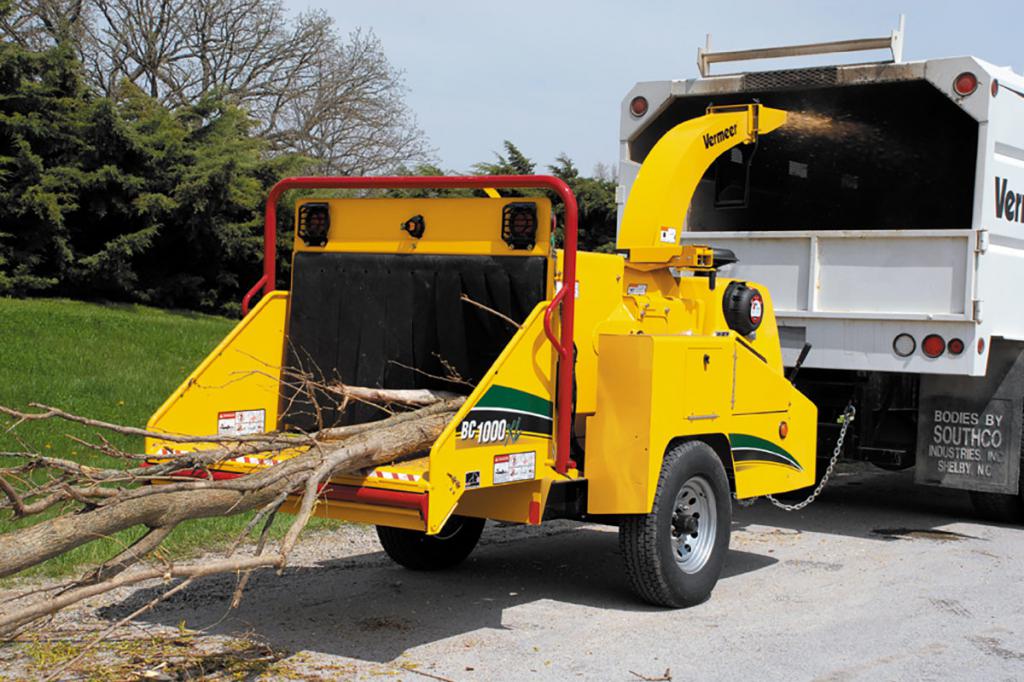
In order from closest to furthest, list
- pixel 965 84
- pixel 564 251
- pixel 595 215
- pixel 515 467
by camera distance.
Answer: pixel 515 467, pixel 564 251, pixel 965 84, pixel 595 215

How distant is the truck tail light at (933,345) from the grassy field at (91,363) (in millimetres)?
4836

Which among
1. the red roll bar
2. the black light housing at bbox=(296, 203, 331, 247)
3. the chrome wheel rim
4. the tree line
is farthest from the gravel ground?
the tree line

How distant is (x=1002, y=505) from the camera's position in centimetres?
1009

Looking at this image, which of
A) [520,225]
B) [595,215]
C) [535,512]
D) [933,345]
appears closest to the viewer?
[535,512]

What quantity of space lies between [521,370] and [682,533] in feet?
5.17

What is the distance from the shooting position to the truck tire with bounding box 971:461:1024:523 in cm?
1002

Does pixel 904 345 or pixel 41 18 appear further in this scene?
pixel 41 18

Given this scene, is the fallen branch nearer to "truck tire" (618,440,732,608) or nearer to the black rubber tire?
"truck tire" (618,440,732,608)

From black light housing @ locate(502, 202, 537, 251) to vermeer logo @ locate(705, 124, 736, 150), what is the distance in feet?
8.15

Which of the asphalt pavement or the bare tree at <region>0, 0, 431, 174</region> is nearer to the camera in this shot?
the asphalt pavement

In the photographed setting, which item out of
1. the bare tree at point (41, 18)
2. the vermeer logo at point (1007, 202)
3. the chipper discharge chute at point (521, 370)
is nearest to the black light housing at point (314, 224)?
the chipper discharge chute at point (521, 370)

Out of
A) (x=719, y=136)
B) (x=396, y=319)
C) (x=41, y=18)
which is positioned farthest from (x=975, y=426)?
(x=41, y=18)

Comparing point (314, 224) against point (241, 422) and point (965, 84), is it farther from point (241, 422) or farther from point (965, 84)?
point (965, 84)

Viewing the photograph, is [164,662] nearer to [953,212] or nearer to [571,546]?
[571,546]
